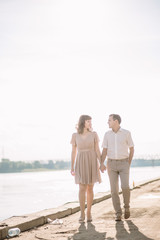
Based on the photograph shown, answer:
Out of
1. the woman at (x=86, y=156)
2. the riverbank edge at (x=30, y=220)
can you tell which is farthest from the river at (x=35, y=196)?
the woman at (x=86, y=156)

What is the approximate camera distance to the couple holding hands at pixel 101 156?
784cm

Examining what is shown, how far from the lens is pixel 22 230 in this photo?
7.18 meters

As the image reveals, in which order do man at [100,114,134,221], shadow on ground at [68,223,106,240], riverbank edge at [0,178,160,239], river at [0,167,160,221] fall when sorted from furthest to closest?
1. river at [0,167,160,221]
2. man at [100,114,134,221]
3. riverbank edge at [0,178,160,239]
4. shadow on ground at [68,223,106,240]

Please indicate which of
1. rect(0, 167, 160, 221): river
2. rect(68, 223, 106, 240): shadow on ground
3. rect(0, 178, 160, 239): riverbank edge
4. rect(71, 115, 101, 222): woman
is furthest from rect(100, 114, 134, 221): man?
rect(0, 167, 160, 221): river

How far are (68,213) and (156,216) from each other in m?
2.34

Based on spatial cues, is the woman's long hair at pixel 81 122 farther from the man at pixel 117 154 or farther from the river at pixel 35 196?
the river at pixel 35 196

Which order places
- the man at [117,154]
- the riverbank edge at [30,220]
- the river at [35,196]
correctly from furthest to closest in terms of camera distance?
the river at [35,196]
the man at [117,154]
the riverbank edge at [30,220]

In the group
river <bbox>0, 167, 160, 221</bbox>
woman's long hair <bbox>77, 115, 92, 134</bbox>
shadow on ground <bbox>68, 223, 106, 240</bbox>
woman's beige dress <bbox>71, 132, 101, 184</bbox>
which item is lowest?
river <bbox>0, 167, 160, 221</bbox>

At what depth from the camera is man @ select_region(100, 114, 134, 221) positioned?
782 centimetres

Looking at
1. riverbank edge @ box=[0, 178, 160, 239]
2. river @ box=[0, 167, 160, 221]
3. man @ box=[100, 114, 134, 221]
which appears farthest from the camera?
river @ box=[0, 167, 160, 221]

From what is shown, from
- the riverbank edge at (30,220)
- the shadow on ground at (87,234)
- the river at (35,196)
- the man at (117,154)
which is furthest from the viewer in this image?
the river at (35,196)

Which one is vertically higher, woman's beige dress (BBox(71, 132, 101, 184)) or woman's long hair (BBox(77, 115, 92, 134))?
woman's long hair (BBox(77, 115, 92, 134))

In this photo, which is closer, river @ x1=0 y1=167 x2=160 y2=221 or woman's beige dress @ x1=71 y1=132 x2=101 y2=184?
woman's beige dress @ x1=71 y1=132 x2=101 y2=184

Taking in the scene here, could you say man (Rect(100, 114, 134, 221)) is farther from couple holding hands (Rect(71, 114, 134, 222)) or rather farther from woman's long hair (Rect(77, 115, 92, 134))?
woman's long hair (Rect(77, 115, 92, 134))
